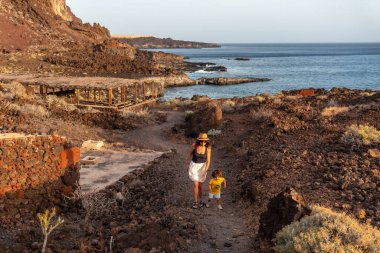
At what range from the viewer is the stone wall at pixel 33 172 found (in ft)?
25.0

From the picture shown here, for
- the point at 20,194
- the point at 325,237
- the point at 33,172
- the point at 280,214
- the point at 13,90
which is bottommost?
the point at 20,194

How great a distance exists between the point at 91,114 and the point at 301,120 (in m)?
11.3

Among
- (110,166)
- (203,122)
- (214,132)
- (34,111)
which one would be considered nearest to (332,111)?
(214,132)

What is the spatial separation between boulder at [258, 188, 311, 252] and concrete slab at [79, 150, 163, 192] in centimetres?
528

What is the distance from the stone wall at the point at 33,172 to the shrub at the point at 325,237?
508 cm

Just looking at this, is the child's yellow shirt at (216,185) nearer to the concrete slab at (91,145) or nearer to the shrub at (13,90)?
the concrete slab at (91,145)

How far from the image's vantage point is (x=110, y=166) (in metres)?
12.5

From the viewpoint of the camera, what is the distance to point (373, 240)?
17.0 feet

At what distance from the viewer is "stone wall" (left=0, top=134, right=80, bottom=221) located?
7.63 m

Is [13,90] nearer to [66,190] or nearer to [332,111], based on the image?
[66,190]

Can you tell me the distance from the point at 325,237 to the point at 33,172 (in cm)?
590

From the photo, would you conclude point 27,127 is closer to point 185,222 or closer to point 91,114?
point 91,114

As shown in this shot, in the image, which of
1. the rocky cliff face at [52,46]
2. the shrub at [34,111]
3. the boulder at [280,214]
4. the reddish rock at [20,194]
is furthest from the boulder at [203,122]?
the rocky cliff face at [52,46]

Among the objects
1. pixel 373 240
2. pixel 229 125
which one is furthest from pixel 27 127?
pixel 373 240
